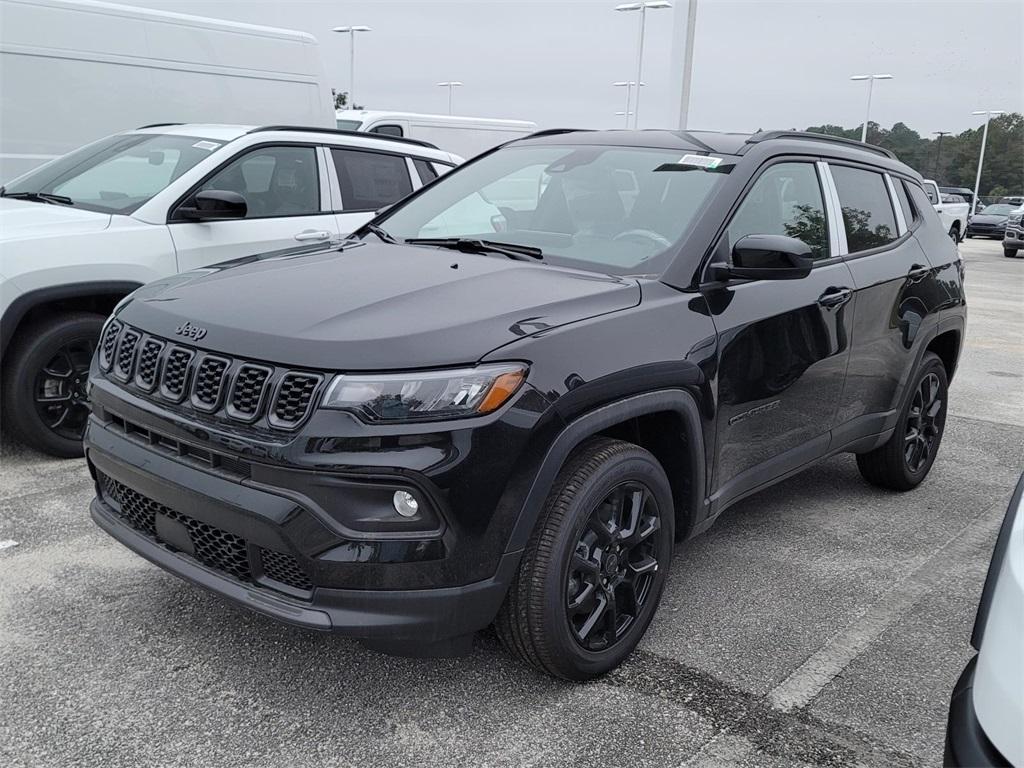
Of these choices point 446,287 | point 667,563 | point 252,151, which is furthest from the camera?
point 252,151

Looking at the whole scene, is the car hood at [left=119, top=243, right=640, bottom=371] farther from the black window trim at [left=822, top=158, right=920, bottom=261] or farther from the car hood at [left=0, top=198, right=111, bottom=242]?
the car hood at [left=0, top=198, right=111, bottom=242]

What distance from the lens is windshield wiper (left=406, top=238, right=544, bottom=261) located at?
135 inches

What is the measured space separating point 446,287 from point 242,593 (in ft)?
3.57

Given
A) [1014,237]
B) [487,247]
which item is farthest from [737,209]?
[1014,237]

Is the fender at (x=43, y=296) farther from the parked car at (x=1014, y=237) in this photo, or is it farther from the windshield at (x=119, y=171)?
the parked car at (x=1014, y=237)

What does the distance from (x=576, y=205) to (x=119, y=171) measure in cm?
324

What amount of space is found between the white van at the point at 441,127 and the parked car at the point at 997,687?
10808 millimetres

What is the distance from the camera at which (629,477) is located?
293cm

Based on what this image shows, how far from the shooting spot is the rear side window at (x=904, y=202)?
4801 millimetres

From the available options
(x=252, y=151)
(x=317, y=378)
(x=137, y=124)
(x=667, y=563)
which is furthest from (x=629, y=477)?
(x=137, y=124)

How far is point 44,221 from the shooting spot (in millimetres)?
5008

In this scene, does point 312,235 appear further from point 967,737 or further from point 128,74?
point 967,737

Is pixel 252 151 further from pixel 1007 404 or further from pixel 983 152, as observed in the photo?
pixel 983 152

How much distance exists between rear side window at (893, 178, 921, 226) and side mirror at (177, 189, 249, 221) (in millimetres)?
3404
